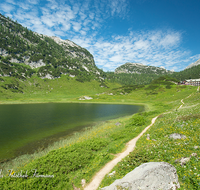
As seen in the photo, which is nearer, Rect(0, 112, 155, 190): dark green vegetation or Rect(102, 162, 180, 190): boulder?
Rect(102, 162, 180, 190): boulder

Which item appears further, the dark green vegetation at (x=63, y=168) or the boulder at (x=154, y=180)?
the dark green vegetation at (x=63, y=168)

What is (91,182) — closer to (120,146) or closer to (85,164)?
(85,164)

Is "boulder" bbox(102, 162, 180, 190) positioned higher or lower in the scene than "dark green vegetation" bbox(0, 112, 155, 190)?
higher

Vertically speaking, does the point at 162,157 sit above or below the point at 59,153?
above

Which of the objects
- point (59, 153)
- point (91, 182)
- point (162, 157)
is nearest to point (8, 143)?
point (59, 153)

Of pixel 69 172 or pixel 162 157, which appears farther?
pixel 69 172

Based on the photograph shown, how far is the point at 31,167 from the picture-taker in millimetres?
11211

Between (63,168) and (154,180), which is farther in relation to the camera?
(63,168)

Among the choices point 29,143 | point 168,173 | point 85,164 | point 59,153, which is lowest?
point 29,143

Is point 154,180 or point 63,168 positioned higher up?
point 154,180

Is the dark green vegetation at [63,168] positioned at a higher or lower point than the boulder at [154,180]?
lower

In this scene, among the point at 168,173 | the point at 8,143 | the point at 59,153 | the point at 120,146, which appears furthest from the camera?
the point at 8,143

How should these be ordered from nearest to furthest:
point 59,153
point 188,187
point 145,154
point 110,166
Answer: point 188,187, point 145,154, point 110,166, point 59,153

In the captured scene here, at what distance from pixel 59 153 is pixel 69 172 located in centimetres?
288
